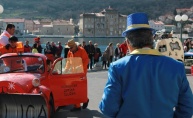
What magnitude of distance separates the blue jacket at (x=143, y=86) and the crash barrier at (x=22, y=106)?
4647 mm

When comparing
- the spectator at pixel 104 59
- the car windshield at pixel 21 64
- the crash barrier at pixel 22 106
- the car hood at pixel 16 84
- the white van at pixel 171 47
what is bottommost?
the spectator at pixel 104 59

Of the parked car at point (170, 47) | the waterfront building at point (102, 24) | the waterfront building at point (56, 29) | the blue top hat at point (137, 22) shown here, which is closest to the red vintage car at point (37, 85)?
the parked car at point (170, 47)

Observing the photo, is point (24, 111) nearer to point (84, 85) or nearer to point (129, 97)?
point (84, 85)

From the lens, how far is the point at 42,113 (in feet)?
25.4

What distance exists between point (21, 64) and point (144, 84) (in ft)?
19.0

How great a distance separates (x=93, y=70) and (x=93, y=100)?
424 inches

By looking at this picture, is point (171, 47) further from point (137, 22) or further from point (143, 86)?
point (143, 86)

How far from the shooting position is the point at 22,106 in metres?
7.92

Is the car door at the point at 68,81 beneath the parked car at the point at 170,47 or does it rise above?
beneath

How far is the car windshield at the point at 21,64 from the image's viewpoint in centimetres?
852

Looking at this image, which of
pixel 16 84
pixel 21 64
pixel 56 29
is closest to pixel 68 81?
pixel 21 64

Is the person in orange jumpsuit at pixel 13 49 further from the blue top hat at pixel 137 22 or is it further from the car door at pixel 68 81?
the blue top hat at pixel 137 22

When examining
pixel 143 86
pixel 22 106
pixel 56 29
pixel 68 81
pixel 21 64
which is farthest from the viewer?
pixel 56 29

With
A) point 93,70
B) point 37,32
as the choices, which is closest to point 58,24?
point 37,32
